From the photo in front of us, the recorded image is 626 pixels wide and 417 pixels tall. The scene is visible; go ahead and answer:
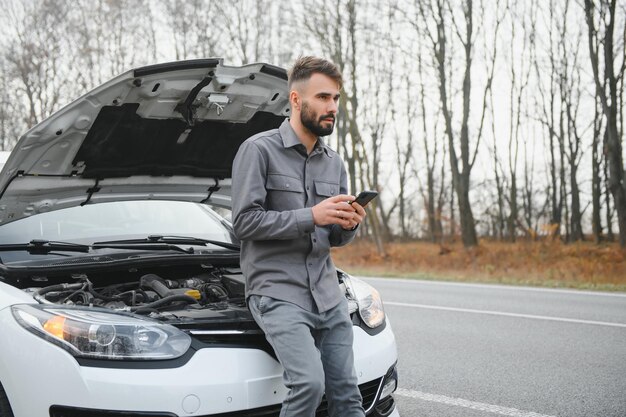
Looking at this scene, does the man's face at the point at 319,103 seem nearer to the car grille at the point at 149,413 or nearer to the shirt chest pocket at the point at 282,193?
the shirt chest pocket at the point at 282,193

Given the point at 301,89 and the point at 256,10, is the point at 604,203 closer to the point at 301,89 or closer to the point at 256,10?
the point at 256,10

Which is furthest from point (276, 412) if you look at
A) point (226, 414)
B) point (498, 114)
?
point (498, 114)

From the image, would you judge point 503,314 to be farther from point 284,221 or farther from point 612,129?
point 612,129

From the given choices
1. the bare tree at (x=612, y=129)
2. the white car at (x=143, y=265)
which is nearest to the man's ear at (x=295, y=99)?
the white car at (x=143, y=265)

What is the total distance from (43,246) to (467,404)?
2.99m

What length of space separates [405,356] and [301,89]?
3522 mm

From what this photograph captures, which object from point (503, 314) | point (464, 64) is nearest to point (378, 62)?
point (464, 64)

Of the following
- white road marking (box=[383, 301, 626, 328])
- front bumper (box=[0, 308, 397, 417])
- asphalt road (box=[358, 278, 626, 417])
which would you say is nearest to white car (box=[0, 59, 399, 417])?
front bumper (box=[0, 308, 397, 417])

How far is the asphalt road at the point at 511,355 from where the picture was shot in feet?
13.3

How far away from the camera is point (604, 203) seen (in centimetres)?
3388

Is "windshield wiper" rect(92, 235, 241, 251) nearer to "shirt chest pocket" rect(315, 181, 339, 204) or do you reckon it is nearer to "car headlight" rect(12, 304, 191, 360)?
"car headlight" rect(12, 304, 191, 360)

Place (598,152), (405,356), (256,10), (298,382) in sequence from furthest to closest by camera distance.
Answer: (598,152)
(256,10)
(405,356)
(298,382)

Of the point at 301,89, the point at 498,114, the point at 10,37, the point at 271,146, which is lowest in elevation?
the point at 271,146

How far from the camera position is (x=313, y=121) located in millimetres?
2590
